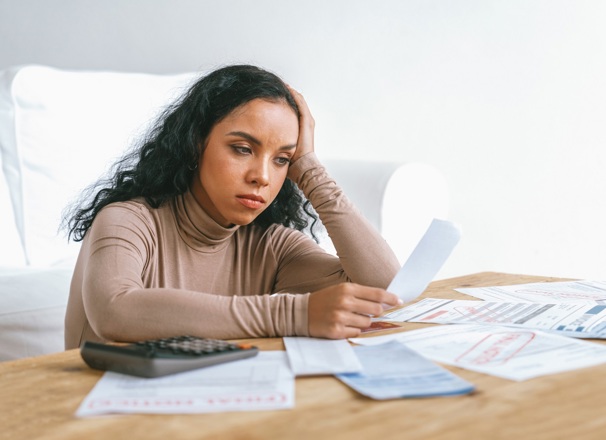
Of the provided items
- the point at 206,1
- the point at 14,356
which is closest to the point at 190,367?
the point at 14,356

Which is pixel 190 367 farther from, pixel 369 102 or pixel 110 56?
pixel 110 56

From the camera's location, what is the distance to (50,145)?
Result: 2277 mm

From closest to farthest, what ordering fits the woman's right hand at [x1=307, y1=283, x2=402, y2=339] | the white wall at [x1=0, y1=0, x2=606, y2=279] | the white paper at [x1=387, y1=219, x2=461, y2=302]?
the woman's right hand at [x1=307, y1=283, x2=402, y2=339] < the white paper at [x1=387, y1=219, x2=461, y2=302] < the white wall at [x1=0, y1=0, x2=606, y2=279]

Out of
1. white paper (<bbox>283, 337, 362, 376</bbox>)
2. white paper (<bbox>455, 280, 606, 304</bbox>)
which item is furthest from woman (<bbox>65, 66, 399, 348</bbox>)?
white paper (<bbox>283, 337, 362, 376</bbox>)

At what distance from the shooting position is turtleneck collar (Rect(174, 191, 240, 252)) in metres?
1.34

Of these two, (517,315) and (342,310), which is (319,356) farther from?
(517,315)

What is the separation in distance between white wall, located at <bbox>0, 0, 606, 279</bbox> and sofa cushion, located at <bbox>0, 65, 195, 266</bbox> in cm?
67

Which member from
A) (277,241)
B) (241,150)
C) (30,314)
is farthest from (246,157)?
(30,314)

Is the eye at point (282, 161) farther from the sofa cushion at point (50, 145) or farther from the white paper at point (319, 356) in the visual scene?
the sofa cushion at point (50, 145)

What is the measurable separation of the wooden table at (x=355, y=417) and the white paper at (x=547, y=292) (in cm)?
42

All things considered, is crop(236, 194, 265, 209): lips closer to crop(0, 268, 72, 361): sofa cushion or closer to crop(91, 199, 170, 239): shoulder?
crop(91, 199, 170, 239): shoulder

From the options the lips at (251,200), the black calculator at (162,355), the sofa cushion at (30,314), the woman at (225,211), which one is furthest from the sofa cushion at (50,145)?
the black calculator at (162,355)

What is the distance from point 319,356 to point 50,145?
163 centimetres

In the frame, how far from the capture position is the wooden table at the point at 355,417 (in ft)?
2.10
